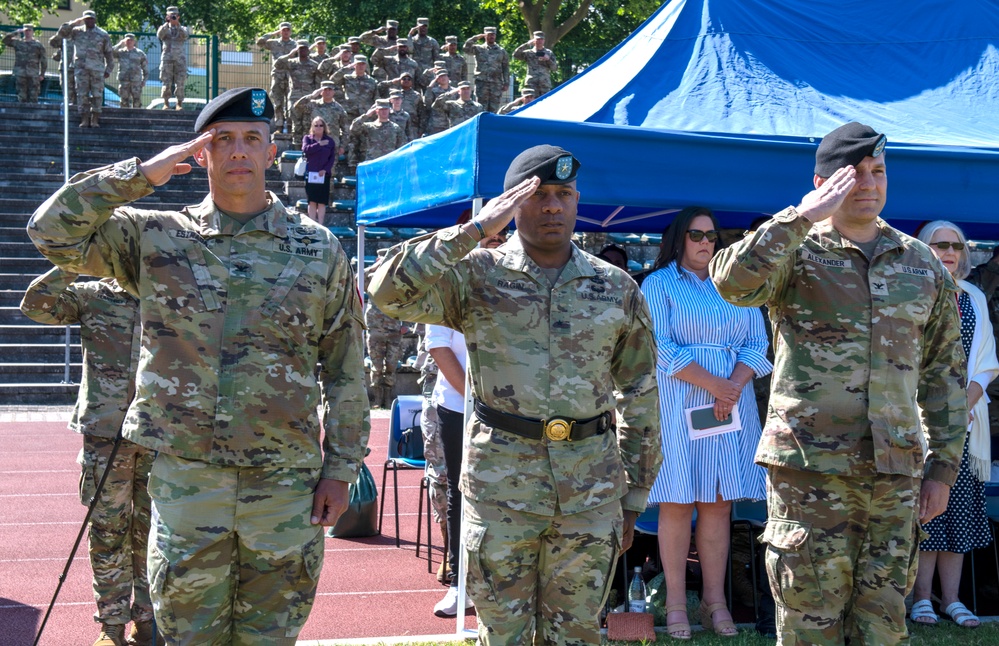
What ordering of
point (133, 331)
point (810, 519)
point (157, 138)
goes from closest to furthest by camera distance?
point (810, 519)
point (133, 331)
point (157, 138)

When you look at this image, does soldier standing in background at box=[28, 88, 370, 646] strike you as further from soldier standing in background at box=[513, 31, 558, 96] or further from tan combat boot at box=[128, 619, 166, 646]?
soldier standing in background at box=[513, 31, 558, 96]

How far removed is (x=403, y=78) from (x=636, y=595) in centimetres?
1543

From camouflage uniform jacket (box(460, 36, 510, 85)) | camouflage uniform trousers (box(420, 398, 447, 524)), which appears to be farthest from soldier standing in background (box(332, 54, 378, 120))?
camouflage uniform trousers (box(420, 398, 447, 524))

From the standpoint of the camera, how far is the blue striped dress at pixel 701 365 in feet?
18.1

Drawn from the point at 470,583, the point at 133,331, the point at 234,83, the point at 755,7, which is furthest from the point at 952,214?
the point at 234,83

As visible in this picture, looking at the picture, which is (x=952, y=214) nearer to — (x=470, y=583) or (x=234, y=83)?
(x=470, y=583)

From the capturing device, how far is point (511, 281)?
3.75 metres

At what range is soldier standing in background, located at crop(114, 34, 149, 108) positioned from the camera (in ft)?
71.9

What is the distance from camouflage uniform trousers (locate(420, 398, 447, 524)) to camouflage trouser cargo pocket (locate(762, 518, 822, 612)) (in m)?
2.34

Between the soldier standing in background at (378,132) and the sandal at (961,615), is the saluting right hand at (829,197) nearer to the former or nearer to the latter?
the sandal at (961,615)

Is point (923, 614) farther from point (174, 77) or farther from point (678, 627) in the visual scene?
point (174, 77)

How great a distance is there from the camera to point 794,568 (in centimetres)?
391

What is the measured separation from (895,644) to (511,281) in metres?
1.80

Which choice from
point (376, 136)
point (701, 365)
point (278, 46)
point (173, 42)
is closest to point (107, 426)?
point (701, 365)
